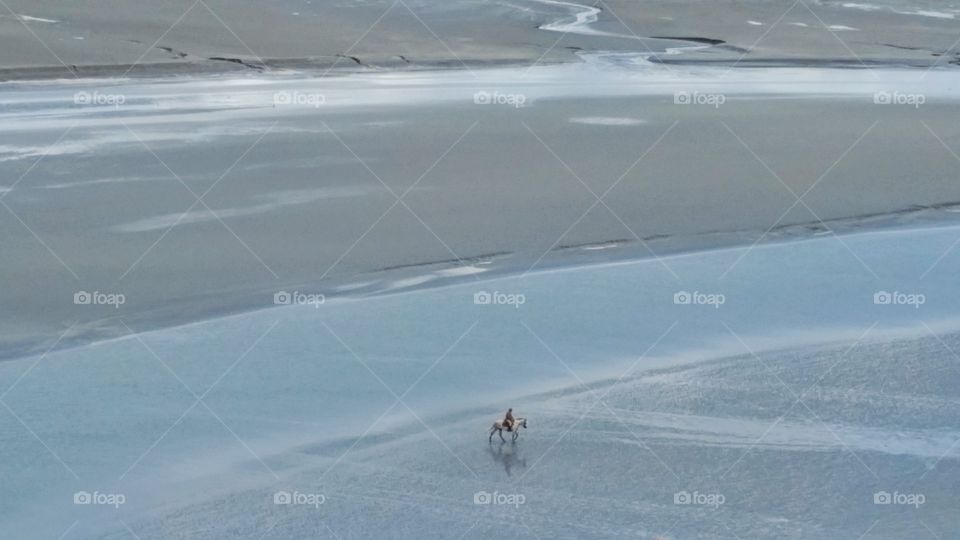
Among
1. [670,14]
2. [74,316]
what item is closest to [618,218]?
[74,316]

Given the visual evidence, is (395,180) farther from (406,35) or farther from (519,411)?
(406,35)

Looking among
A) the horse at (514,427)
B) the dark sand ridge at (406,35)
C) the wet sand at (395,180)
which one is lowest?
the horse at (514,427)

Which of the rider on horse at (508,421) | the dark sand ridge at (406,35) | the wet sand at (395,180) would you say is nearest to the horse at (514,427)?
the rider on horse at (508,421)

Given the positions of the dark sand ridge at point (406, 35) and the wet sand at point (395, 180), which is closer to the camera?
the wet sand at point (395, 180)

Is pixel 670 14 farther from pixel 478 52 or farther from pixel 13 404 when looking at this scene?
pixel 13 404

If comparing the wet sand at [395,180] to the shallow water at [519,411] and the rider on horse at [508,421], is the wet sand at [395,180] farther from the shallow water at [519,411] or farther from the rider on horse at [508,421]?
the rider on horse at [508,421]

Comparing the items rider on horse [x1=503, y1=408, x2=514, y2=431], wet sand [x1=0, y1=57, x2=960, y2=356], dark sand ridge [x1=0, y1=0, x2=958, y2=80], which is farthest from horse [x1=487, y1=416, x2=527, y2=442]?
dark sand ridge [x1=0, y1=0, x2=958, y2=80]

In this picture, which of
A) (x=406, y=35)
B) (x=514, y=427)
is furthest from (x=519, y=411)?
(x=406, y=35)
